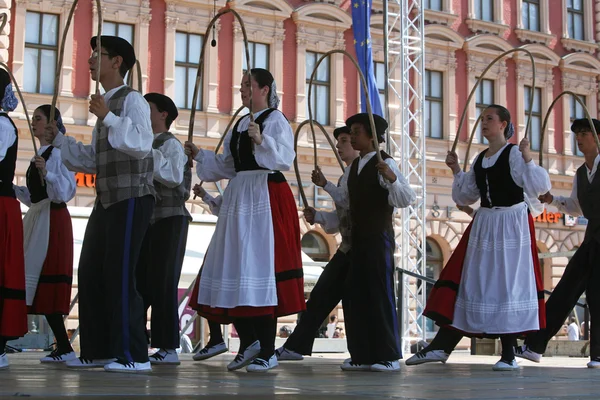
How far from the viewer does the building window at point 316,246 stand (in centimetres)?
2208

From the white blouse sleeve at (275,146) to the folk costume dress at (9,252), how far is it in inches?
52.8

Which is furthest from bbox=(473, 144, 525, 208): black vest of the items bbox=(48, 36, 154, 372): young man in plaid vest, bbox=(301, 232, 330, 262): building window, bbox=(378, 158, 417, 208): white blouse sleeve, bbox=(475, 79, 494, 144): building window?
bbox=(475, 79, 494, 144): building window

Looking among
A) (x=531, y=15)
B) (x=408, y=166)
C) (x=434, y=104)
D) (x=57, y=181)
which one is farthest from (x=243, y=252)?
(x=531, y=15)

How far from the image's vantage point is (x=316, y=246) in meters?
Answer: 22.2

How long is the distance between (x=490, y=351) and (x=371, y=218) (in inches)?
175

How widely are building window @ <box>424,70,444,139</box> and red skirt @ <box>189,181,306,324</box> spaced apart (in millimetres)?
18069

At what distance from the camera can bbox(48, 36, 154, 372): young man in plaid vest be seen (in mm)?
5051

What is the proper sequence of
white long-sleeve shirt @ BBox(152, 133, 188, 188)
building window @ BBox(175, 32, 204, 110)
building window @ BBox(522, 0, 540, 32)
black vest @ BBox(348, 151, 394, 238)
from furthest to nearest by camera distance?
building window @ BBox(522, 0, 540, 32), building window @ BBox(175, 32, 204, 110), black vest @ BBox(348, 151, 394, 238), white long-sleeve shirt @ BBox(152, 133, 188, 188)

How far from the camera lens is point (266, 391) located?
3.94 m

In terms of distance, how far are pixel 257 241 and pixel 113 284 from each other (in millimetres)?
925

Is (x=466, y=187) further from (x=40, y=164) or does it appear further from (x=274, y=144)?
(x=40, y=164)

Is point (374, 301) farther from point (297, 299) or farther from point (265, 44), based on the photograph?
point (265, 44)

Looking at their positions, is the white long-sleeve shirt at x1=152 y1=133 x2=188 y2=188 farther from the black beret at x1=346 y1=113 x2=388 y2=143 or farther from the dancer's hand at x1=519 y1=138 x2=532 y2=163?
the dancer's hand at x1=519 y1=138 x2=532 y2=163

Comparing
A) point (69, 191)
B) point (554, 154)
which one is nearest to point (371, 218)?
point (69, 191)
